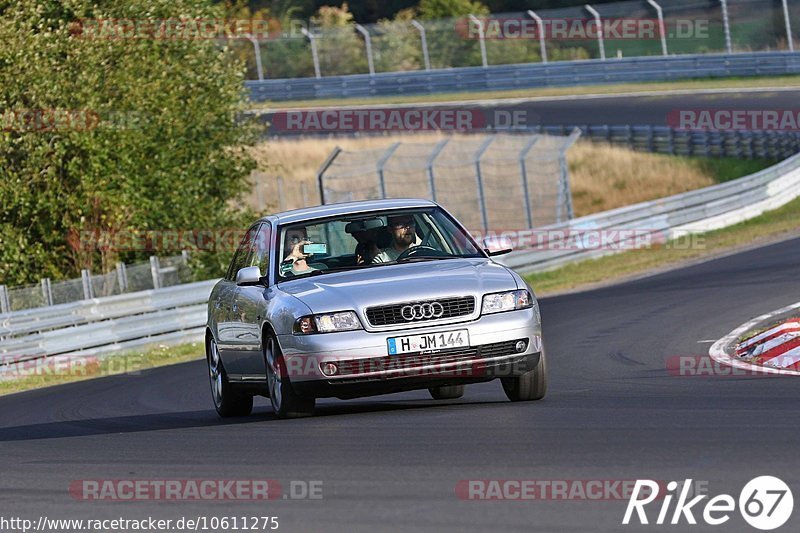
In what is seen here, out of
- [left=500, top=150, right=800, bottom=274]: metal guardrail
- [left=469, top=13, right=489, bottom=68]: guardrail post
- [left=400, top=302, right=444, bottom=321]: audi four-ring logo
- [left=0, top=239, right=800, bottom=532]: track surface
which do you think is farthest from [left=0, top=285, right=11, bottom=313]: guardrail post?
[left=469, top=13, right=489, bottom=68]: guardrail post

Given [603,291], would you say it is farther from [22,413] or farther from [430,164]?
[22,413]

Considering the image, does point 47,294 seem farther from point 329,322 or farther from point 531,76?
point 531,76

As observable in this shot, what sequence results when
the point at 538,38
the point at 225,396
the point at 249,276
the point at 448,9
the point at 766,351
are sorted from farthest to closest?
the point at 448,9 < the point at 538,38 < the point at 766,351 < the point at 225,396 < the point at 249,276

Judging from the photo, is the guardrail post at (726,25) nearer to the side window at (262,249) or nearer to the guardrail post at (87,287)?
the guardrail post at (87,287)

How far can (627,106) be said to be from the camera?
4803cm

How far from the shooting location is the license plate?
32.6 feet

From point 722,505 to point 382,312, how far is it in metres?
4.08

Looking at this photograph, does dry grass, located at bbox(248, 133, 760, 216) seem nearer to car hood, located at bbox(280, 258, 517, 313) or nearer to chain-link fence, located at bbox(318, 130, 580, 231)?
chain-link fence, located at bbox(318, 130, 580, 231)

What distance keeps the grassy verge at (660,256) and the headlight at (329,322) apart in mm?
16228

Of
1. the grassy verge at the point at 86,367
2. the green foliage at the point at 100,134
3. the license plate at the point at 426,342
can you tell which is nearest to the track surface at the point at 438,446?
the license plate at the point at 426,342

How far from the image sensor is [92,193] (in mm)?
26125

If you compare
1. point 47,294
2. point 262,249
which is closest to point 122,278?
point 47,294

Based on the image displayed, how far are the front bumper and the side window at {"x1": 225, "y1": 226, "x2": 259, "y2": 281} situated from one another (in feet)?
6.85

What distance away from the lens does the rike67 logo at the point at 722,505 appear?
596 centimetres
